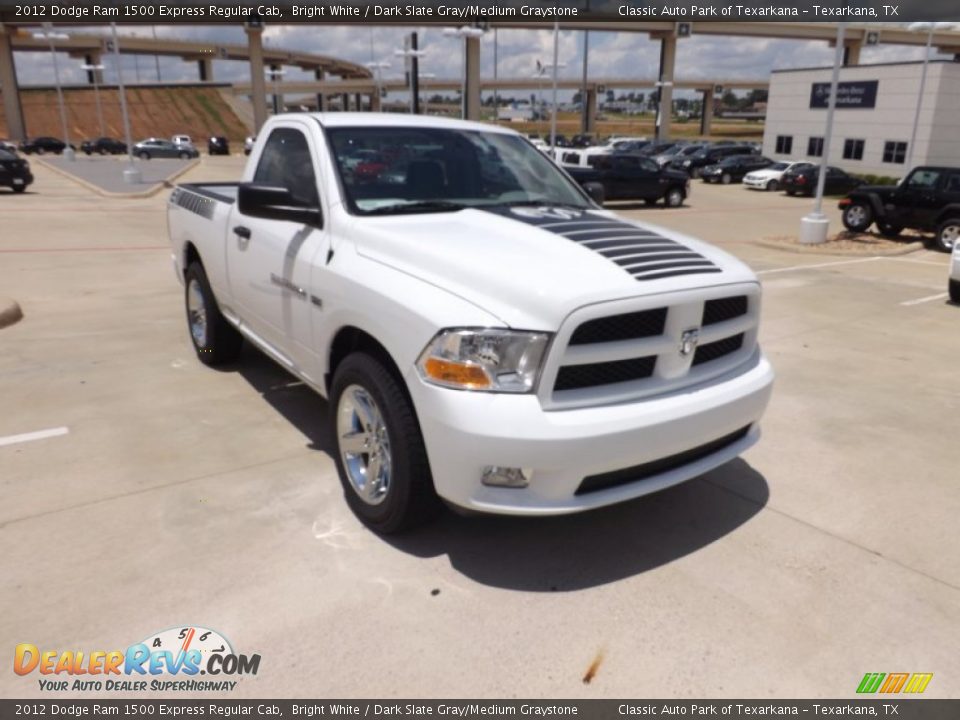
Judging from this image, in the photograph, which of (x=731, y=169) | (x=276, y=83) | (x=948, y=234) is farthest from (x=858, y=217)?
(x=276, y=83)

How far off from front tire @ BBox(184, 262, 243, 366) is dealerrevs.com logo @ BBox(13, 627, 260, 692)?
3370 mm

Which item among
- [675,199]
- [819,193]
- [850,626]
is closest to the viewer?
[850,626]

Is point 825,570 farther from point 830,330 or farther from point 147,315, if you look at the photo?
point 147,315

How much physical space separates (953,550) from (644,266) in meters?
2.11

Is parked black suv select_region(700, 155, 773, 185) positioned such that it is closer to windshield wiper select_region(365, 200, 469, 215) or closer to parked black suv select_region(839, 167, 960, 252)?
parked black suv select_region(839, 167, 960, 252)

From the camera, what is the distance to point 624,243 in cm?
345

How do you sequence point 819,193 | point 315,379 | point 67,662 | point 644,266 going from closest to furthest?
point 67,662, point 644,266, point 315,379, point 819,193

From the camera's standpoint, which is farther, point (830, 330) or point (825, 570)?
point (830, 330)

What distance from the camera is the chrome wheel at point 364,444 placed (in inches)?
132

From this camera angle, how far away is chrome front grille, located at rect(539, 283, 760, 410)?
9.44 feet

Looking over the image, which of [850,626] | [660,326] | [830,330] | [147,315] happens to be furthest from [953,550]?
[147,315]

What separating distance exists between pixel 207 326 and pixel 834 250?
41.2 feet

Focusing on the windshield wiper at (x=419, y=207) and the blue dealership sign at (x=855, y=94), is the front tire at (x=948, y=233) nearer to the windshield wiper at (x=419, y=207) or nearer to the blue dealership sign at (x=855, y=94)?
the windshield wiper at (x=419, y=207)

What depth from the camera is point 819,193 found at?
1544 centimetres
